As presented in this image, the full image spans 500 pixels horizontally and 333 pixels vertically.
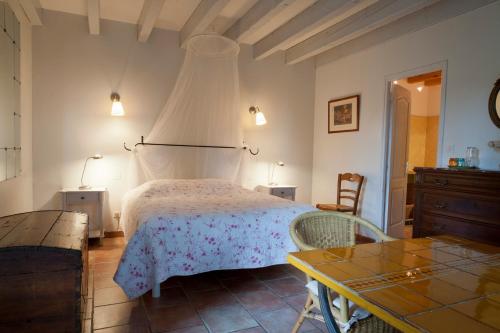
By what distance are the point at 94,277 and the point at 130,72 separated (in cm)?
245

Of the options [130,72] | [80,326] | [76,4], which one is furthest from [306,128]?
[80,326]

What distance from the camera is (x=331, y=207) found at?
4270 millimetres

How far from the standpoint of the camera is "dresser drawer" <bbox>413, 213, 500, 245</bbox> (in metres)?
2.46

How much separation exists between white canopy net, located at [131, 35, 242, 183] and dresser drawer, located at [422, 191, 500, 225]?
2.14 m

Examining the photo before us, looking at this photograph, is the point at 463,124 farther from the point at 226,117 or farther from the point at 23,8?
the point at 23,8

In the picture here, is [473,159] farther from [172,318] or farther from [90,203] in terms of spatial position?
[90,203]

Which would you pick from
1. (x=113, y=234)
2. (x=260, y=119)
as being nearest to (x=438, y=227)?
(x=260, y=119)

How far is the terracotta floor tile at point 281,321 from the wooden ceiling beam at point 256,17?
2.61 m

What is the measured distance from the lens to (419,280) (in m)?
1.01

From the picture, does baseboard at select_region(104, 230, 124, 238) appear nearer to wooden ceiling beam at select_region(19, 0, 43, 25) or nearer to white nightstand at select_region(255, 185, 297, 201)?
white nightstand at select_region(255, 185, 297, 201)

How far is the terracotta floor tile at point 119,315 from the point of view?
208 cm

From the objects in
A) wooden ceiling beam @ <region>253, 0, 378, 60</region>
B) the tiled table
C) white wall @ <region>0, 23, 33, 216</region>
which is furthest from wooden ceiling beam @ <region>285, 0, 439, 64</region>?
white wall @ <region>0, 23, 33, 216</region>

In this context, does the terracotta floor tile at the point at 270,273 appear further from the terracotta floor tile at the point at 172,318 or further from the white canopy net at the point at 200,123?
the white canopy net at the point at 200,123

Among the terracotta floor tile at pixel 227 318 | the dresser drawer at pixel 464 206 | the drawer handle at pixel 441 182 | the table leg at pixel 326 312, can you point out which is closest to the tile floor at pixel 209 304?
the terracotta floor tile at pixel 227 318
